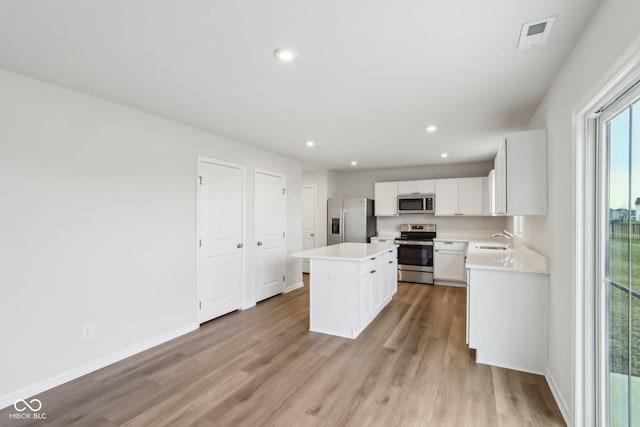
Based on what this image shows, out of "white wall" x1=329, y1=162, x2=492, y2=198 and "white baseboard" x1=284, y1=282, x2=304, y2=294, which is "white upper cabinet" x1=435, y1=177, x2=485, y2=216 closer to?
"white wall" x1=329, y1=162, x2=492, y2=198

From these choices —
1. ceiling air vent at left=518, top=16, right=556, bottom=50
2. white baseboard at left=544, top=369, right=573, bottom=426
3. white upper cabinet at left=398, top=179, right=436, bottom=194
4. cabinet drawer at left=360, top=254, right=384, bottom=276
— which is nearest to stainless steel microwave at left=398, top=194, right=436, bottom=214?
white upper cabinet at left=398, top=179, right=436, bottom=194

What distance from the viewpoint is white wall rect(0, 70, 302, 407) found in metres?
2.24

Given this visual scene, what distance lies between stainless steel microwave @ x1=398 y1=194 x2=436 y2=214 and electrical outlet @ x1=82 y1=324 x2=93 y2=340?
5.37 meters

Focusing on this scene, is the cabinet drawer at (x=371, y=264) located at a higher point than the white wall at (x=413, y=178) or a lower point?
lower

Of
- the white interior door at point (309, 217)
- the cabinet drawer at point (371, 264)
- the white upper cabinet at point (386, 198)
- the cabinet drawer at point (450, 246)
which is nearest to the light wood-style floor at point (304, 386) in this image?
the cabinet drawer at point (371, 264)

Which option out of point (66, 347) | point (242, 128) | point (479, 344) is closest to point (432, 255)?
point (479, 344)

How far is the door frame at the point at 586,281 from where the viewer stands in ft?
5.76

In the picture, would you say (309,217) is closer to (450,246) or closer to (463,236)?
(450,246)

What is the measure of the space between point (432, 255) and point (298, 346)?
3.74 meters

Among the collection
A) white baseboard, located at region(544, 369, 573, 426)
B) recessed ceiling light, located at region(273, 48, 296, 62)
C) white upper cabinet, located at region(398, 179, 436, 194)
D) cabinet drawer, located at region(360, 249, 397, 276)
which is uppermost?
recessed ceiling light, located at region(273, 48, 296, 62)

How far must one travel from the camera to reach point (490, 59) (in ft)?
6.81

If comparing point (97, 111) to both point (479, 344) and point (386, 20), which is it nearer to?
point (386, 20)

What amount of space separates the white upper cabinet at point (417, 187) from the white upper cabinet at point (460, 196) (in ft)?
0.38

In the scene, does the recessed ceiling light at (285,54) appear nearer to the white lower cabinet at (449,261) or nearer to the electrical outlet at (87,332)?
the electrical outlet at (87,332)
